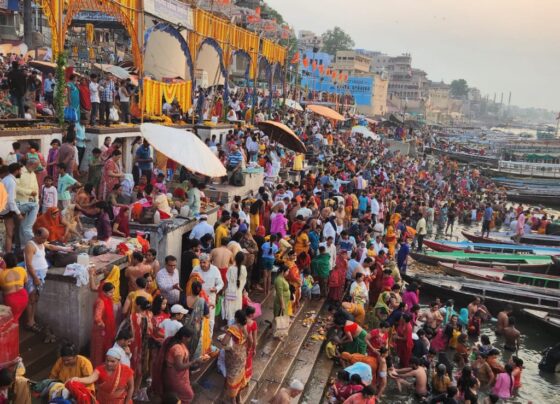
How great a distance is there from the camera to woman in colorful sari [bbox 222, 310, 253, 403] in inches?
233

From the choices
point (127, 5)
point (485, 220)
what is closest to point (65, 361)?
point (127, 5)

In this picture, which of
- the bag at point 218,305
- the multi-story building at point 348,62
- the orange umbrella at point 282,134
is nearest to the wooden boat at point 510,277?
the orange umbrella at point 282,134

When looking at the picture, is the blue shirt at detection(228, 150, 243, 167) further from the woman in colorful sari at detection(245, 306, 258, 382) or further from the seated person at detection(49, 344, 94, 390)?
the seated person at detection(49, 344, 94, 390)

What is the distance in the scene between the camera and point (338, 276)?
998 cm

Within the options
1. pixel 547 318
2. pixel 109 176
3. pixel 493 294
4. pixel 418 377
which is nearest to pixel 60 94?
pixel 109 176

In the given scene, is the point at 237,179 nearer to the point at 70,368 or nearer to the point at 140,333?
the point at 140,333

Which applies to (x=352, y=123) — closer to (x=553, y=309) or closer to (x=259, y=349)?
(x=553, y=309)

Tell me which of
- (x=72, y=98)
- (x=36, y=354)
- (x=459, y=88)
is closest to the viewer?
(x=36, y=354)

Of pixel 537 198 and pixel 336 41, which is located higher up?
pixel 336 41

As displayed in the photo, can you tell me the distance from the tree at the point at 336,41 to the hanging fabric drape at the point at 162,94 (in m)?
81.3

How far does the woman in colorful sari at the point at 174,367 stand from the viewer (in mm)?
5309

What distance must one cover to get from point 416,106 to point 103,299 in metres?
103

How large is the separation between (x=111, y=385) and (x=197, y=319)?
1631 millimetres

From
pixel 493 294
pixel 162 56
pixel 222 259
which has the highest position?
pixel 162 56
